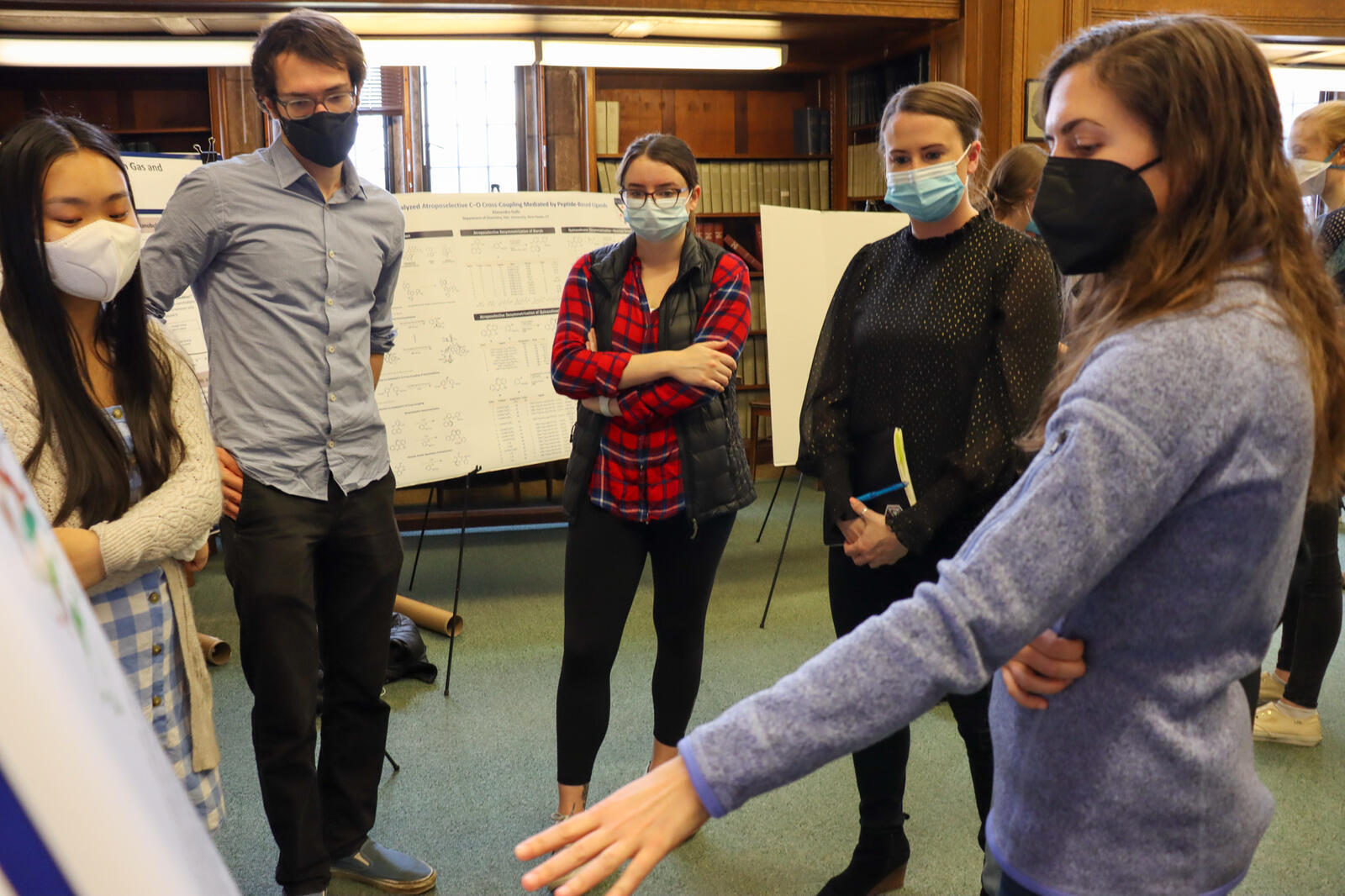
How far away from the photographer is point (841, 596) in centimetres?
190

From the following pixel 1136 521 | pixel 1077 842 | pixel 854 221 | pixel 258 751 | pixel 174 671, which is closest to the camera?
pixel 1136 521

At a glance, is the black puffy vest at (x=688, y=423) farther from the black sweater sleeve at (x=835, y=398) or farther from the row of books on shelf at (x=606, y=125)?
the row of books on shelf at (x=606, y=125)

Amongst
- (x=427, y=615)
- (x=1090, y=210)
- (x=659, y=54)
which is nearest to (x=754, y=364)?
(x=659, y=54)

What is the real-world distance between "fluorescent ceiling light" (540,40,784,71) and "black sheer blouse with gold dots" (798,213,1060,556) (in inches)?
132

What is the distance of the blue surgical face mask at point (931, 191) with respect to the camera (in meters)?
1.79

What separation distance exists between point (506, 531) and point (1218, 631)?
15.1ft

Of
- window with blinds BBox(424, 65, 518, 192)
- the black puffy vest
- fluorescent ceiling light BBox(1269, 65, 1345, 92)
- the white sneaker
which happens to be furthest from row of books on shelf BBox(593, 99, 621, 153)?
the white sneaker

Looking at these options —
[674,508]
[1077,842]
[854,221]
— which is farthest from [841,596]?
[854,221]

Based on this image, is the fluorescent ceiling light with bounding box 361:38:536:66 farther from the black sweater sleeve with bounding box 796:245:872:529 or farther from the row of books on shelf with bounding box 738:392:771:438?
the black sweater sleeve with bounding box 796:245:872:529

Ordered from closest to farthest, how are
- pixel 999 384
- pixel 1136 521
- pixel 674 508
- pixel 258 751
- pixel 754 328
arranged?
1. pixel 1136 521
2. pixel 999 384
3. pixel 258 751
4. pixel 674 508
5. pixel 754 328

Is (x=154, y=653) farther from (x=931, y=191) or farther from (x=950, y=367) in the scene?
(x=931, y=191)

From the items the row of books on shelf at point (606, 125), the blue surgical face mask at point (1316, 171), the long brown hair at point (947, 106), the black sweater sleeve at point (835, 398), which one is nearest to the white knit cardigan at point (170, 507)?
the black sweater sleeve at point (835, 398)

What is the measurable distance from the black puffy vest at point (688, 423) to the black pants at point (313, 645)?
0.41 m

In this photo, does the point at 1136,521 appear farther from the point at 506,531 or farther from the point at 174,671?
the point at 506,531
